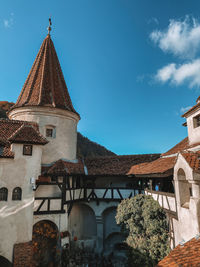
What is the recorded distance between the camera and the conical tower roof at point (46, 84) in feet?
48.6

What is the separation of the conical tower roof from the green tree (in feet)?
29.8

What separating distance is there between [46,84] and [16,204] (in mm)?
9684

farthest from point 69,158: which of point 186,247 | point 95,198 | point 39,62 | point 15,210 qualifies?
point 186,247

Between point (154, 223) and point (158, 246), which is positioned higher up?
point (154, 223)

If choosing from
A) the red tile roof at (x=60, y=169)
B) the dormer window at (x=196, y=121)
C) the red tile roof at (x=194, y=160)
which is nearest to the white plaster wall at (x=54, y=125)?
the red tile roof at (x=60, y=169)

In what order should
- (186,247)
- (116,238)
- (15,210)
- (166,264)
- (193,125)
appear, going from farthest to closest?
(116,238) < (15,210) < (193,125) < (186,247) < (166,264)

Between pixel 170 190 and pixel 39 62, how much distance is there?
15146 millimetres

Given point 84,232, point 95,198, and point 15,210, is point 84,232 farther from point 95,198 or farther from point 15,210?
point 15,210

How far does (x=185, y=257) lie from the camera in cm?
477

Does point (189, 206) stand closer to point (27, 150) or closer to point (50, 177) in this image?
point (50, 177)

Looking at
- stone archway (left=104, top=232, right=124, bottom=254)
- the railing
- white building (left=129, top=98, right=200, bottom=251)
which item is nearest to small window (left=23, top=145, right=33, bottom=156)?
the railing

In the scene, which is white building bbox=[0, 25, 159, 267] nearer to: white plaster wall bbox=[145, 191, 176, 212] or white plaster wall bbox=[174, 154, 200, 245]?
white plaster wall bbox=[145, 191, 176, 212]

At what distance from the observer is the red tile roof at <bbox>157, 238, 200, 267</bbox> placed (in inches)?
177

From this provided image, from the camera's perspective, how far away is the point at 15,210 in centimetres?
1096
